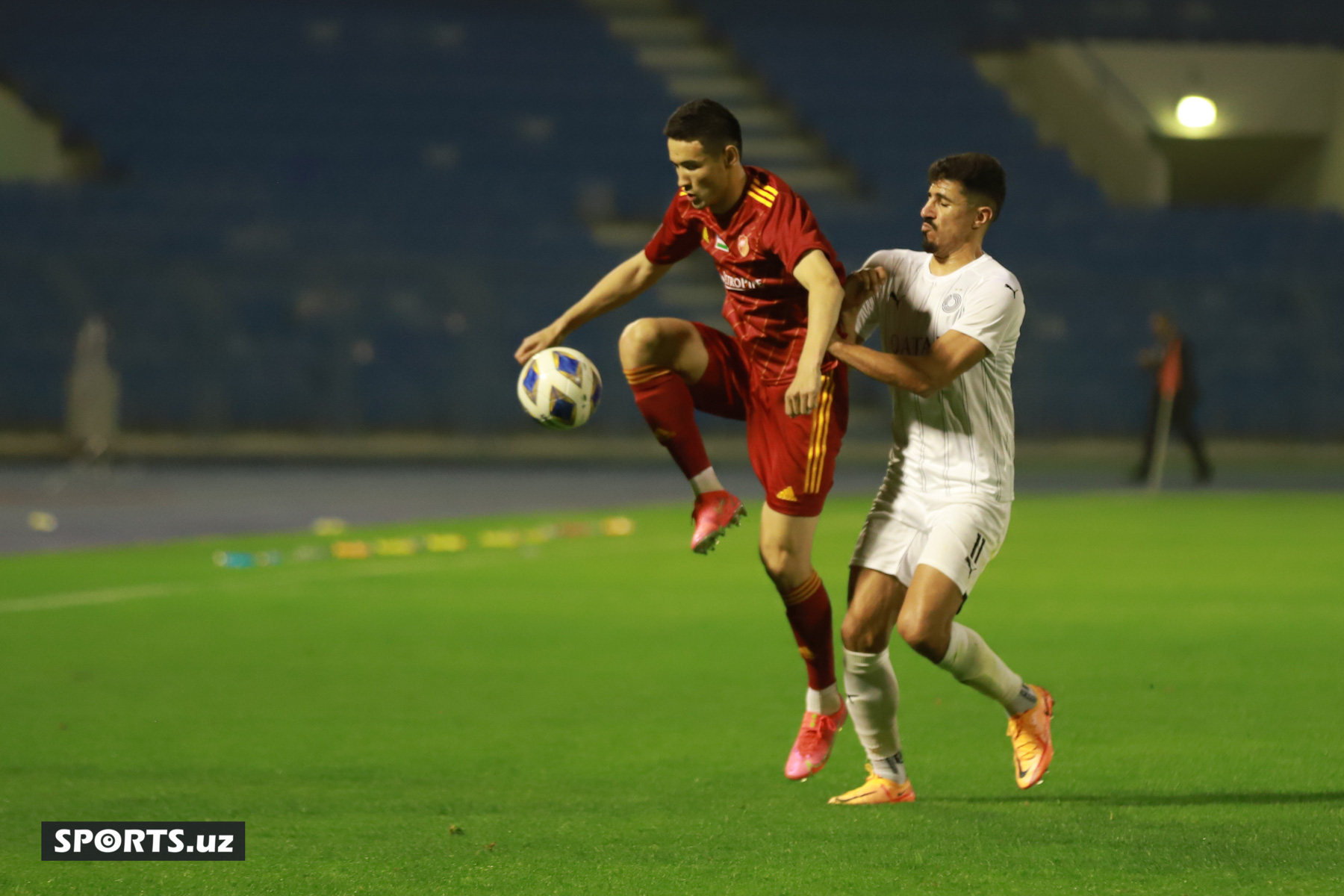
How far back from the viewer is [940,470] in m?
5.72

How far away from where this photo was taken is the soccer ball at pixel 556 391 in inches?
253

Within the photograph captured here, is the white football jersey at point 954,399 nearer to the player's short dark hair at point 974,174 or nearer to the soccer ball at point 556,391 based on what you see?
the player's short dark hair at point 974,174

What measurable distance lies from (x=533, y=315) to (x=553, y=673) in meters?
18.7

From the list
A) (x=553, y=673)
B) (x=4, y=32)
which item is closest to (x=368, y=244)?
(x=4, y=32)

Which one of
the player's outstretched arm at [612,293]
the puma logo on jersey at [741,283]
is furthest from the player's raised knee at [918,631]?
the player's outstretched arm at [612,293]

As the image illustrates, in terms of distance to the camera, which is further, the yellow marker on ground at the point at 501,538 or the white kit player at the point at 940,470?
the yellow marker on ground at the point at 501,538

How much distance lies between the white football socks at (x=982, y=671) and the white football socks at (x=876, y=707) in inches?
2.3

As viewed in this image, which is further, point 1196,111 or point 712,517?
point 1196,111

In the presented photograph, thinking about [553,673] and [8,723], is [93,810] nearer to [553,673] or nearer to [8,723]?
[8,723]

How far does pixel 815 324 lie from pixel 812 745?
1625mm

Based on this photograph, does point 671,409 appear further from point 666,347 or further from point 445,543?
point 445,543

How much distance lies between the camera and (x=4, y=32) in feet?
105

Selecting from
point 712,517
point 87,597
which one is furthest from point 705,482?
point 87,597

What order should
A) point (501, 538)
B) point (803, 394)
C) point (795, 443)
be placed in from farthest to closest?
point (501, 538), point (795, 443), point (803, 394)
